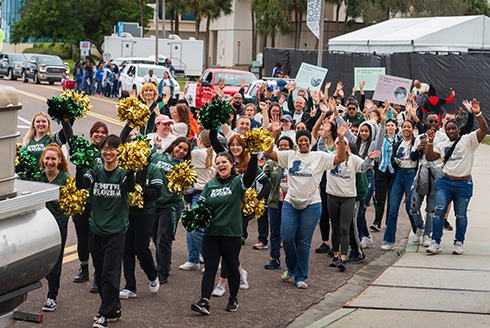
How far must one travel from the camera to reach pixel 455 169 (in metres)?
9.60

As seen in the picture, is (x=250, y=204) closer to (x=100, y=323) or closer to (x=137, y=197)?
(x=137, y=197)

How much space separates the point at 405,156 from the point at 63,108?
198 inches

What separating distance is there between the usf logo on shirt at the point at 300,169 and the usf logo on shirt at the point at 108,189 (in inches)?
87.4

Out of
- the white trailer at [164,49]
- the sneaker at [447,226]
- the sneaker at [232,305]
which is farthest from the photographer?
the white trailer at [164,49]

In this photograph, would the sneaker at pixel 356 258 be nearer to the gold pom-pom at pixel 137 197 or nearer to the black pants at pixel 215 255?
the black pants at pixel 215 255

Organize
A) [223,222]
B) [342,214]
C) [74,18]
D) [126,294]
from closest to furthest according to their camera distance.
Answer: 1. [223,222]
2. [126,294]
3. [342,214]
4. [74,18]

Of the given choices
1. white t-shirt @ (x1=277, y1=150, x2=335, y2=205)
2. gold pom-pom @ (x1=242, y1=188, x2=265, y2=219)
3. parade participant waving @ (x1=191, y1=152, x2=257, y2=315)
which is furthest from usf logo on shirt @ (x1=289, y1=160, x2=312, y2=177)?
parade participant waving @ (x1=191, y1=152, x2=257, y2=315)

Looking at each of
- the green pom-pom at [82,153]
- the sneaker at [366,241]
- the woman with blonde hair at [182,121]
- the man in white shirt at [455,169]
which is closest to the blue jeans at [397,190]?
the sneaker at [366,241]

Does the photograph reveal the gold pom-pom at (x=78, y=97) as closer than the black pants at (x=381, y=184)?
Yes

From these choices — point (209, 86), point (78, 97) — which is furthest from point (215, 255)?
point (209, 86)

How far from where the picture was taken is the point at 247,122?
10180mm

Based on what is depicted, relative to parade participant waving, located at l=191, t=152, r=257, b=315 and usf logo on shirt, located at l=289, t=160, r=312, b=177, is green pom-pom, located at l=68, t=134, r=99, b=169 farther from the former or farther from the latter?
usf logo on shirt, located at l=289, t=160, r=312, b=177

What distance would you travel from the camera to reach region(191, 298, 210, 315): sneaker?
7.24 m

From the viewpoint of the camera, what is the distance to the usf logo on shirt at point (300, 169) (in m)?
8.28
